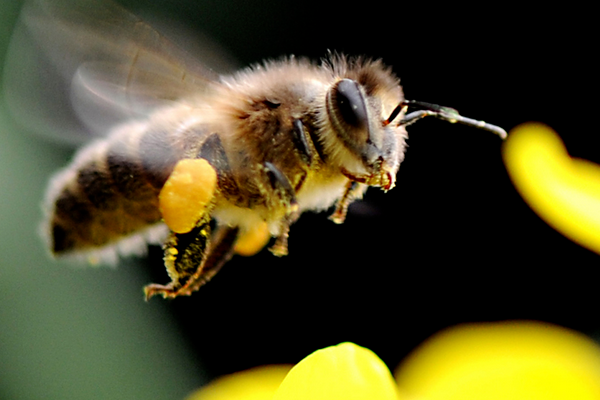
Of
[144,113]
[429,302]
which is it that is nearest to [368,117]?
[144,113]

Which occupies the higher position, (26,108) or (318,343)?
(26,108)

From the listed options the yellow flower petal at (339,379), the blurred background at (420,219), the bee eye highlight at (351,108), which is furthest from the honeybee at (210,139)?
the blurred background at (420,219)

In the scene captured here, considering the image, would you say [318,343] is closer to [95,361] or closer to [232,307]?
[232,307]

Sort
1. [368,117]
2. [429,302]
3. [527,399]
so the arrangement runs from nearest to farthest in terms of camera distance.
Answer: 1. [527,399]
2. [368,117]
3. [429,302]

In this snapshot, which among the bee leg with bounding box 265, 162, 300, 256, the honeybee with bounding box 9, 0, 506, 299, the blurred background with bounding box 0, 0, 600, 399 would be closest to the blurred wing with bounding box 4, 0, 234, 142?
the honeybee with bounding box 9, 0, 506, 299

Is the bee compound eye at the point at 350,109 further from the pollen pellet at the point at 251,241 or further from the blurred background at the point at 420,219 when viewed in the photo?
the blurred background at the point at 420,219

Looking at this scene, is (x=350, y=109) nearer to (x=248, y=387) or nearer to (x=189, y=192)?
(x=189, y=192)

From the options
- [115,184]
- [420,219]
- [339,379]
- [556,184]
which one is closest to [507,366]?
[339,379]
